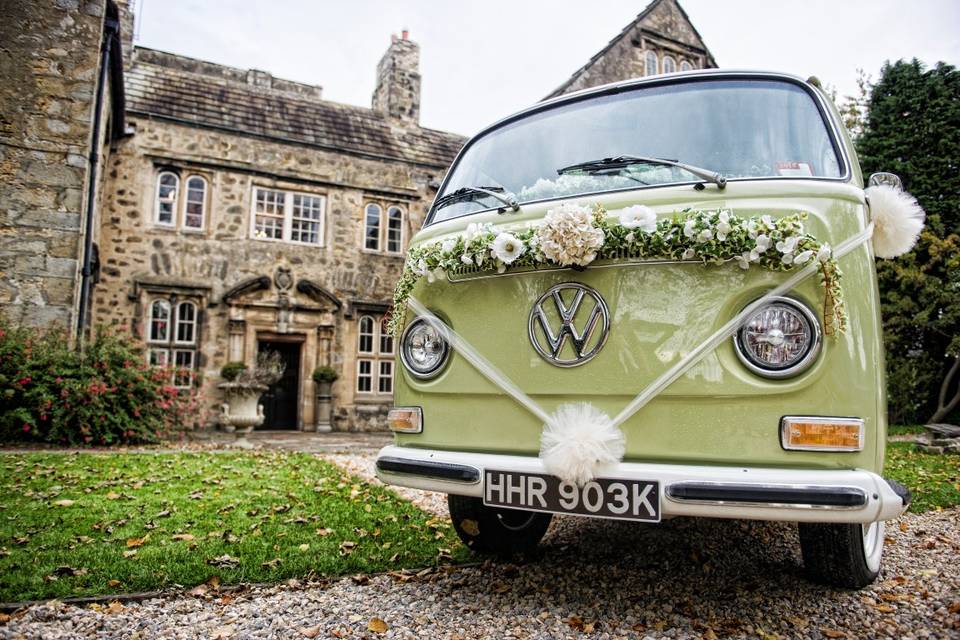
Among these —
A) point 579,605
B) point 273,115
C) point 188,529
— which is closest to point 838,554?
point 579,605

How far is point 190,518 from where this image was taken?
14.5 feet

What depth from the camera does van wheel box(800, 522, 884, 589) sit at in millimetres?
2812

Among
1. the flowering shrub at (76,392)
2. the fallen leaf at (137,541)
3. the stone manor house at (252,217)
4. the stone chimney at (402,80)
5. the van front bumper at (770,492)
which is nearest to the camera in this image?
the van front bumper at (770,492)

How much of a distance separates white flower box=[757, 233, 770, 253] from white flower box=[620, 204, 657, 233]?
1.21ft

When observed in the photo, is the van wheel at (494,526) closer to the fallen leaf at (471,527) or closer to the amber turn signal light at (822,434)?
the fallen leaf at (471,527)

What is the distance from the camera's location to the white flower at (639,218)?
2506mm

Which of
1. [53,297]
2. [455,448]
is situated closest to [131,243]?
[53,297]

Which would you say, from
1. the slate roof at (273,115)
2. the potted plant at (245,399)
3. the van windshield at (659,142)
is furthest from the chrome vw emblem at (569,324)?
the slate roof at (273,115)

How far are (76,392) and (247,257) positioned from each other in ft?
21.0

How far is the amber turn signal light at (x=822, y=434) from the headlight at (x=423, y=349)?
1417 mm

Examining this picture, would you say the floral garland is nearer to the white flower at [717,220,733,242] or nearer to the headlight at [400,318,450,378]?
the white flower at [717,220,733,242]

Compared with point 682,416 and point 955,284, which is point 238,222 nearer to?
point 682,416

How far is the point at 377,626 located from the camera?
2.72 metres

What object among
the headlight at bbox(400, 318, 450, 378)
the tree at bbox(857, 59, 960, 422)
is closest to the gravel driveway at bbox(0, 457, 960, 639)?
the headlight at bbox(400, 318, 450, 378)
